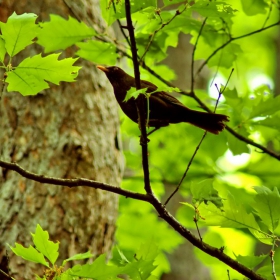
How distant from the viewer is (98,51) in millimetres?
2182

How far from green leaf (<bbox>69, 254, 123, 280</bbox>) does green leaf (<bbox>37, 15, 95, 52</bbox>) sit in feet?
3.05

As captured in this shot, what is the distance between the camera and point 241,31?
8.52 metres

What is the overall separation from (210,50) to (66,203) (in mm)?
1102

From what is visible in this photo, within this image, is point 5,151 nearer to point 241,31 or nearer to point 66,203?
point 66,203

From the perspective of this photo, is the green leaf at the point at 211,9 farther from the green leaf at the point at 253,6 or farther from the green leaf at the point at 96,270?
the green leaf at the point at 96,270

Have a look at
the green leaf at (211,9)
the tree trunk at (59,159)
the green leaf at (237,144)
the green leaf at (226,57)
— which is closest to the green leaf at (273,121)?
the green leaf at (237,144)

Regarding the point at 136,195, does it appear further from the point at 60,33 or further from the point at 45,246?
the point at 60,33

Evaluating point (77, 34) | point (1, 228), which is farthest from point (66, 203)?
point (77, 34)

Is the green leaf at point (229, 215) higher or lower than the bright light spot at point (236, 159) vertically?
lower

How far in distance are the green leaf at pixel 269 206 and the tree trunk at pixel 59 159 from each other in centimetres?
108

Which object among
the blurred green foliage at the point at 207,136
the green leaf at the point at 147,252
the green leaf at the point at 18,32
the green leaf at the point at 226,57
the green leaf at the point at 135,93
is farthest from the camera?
the green leaf at the point at 226,57

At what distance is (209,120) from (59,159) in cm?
76

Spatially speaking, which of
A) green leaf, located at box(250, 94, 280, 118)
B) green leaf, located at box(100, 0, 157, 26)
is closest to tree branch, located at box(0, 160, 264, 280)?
green leaf, located at box(100, 0, 157, 26)

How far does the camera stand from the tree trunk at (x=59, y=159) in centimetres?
227
